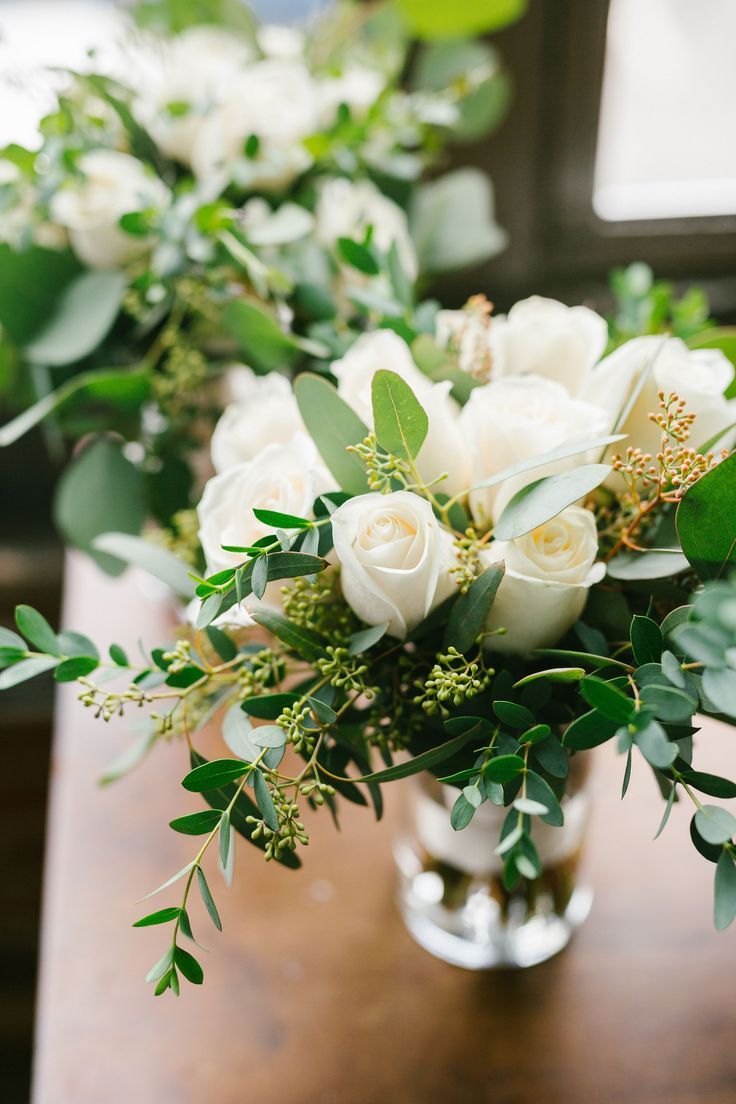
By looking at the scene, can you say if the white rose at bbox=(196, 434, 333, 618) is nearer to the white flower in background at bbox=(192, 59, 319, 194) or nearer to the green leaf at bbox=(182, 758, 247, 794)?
the green leaf at bbox=(182, 758, 247, 794)

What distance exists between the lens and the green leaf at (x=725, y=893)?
382 mm

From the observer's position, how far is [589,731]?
399mm

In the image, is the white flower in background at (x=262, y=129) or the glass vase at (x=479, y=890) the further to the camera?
the white flower in background at (x=262, y=129)

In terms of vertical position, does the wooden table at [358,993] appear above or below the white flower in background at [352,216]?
below

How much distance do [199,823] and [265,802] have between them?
0.12ft

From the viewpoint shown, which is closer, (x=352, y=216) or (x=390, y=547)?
(x=390, y=547)

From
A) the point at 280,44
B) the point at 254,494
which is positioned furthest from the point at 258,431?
the point at 280,44

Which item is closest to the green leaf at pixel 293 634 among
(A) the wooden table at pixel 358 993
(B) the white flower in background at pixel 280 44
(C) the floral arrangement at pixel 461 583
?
(C) the floral arrangement at pixel 461 583

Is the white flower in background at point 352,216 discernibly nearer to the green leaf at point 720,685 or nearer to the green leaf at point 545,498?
the green leaf at point 545,498

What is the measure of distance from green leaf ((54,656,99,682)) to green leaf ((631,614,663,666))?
0.25 m

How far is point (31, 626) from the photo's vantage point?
1.48 feet

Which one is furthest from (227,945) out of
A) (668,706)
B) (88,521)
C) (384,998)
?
(668,706)

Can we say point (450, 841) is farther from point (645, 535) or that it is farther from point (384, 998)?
point (645, 535)

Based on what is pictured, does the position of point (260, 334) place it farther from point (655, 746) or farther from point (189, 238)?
point (655, 746)
